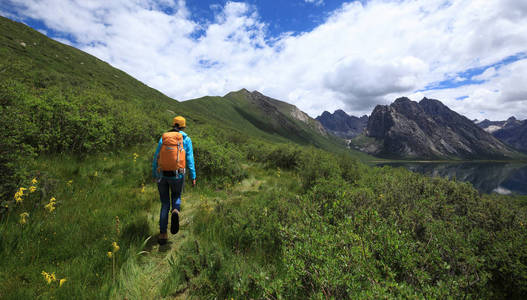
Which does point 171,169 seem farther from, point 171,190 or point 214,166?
point 214,166

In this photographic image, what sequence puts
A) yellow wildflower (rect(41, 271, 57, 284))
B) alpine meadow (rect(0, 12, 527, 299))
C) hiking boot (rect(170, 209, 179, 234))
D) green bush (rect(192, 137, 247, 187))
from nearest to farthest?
1. yellow wildflower (rect(41, 271, 57, 284))
2. alpine meadow (rect(0, 12, 527, 299))
3. hiking boot (rect(170, 209, 179, 234))
4. green bush (rect(192, 137, 247, 187))

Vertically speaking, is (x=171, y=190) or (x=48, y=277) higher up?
(x=171, y=190)

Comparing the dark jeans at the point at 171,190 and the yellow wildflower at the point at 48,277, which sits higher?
→ the dark jeans at the point at 171,190

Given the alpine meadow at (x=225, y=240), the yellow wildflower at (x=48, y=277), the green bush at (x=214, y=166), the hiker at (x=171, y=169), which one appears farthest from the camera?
the green bush at (x=214, y=166)

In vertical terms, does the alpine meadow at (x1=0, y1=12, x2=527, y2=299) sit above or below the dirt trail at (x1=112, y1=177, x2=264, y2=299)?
above

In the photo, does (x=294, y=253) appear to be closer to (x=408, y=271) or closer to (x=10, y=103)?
(x=408, y=271)

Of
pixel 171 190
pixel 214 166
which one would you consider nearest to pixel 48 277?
pixel 171 190

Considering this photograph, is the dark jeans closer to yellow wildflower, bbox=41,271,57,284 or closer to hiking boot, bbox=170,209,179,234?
hiking boot, bbox=170,209,179,234

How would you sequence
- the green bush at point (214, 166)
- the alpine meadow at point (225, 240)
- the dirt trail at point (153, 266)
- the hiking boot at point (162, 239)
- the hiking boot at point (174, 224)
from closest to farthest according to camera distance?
the alpine meadow at point (225, 240) < the dirt trail at point (153, 266) < the hiking boot at point (162, 239) < the hiking boot at point (174, 224) < the green bush at point (214, 166)

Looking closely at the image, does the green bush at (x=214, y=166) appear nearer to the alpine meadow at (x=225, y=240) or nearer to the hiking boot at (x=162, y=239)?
the alpine meadow at (x=225, y=240)

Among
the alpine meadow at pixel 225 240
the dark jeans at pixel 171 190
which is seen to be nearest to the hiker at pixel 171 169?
the dark jeans at pixel 171 190

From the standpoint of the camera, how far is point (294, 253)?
2982 millimetres

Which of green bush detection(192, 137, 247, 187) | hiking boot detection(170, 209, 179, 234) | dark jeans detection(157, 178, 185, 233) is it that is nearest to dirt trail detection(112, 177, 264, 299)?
hiking boot detection(170, 209, 179, 234)

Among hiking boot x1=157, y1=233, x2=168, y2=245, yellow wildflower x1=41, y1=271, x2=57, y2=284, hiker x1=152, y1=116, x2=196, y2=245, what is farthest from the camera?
hiker x1=152, y1=116, x2=196, y2=245
